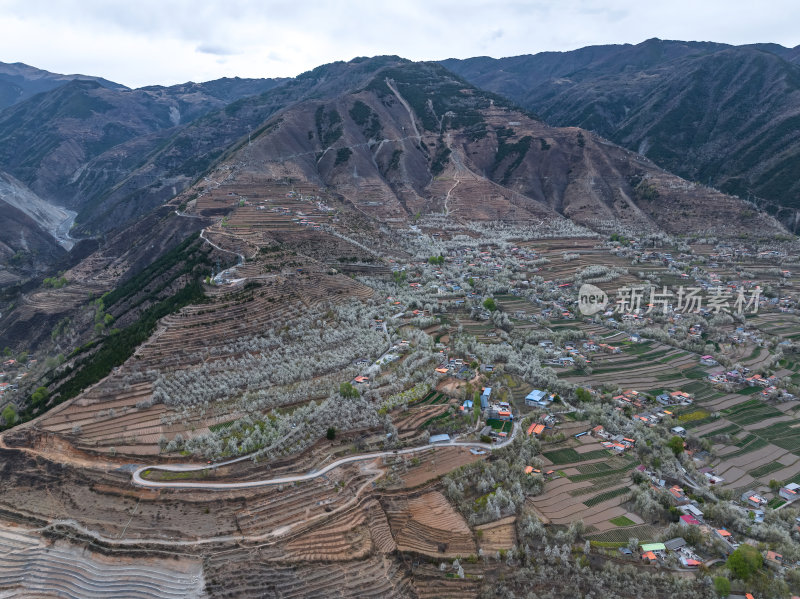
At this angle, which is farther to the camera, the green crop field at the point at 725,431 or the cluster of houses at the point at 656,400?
the cluster of houses at the point at 656,400

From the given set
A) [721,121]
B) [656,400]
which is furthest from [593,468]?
[721,121]

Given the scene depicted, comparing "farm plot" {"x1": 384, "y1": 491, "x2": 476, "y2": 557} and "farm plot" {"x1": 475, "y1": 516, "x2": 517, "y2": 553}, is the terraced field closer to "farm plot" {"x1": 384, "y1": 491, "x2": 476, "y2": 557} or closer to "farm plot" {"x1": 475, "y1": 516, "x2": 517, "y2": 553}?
"farm plot" {"x1": 384, "y1": 491, "x2": 476, "y2": 557}

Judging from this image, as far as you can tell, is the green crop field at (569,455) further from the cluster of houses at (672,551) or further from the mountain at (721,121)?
the mountain at (721,121)

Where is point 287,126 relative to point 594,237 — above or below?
above

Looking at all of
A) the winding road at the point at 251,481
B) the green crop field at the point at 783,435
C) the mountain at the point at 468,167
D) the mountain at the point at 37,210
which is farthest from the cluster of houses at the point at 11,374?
the mountain at the point at 37,210

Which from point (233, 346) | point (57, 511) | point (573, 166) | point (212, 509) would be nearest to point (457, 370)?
point (233, 346)

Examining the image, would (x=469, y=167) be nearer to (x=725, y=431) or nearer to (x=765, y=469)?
(x=725, y=431)

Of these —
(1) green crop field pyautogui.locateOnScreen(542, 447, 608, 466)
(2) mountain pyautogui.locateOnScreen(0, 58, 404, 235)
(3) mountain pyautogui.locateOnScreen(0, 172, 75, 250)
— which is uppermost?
(2) mountain pyautogui.locateOnScreen(0, 58, 404, 235)

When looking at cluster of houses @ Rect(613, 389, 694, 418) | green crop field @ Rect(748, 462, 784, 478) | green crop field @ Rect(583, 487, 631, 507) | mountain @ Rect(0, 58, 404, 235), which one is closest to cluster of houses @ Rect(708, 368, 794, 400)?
cluster of houses @ Rect(613, 389, 694, 418)

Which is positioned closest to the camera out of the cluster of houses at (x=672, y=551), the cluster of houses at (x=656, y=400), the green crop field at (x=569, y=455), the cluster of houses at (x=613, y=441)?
the cluster of houses at (x=672, y=551)

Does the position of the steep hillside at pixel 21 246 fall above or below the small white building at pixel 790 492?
above

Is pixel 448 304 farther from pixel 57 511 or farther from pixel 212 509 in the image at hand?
pixel 57 511
